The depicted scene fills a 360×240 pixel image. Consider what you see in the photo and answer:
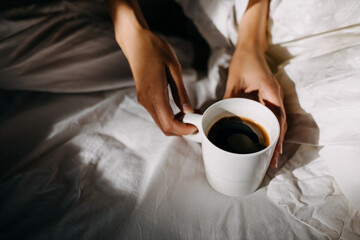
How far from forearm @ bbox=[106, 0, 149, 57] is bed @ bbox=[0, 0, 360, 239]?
113 millimetres

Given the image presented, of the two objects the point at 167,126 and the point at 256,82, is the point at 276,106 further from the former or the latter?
the point at 167,126

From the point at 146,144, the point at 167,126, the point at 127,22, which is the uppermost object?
the point at 127,22

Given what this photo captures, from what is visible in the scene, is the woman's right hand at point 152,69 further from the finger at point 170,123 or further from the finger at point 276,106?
the finger at point 276,106

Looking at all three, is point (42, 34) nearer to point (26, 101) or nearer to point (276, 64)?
point (26, 101)

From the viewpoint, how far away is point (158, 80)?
53 cm

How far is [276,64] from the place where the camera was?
2.31ft

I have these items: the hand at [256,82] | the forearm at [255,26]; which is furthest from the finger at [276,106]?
the forearm at [255,26]

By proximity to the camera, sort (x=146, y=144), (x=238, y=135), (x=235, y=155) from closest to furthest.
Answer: (x=235, y=155), (x=238, y=135), (x=146, y=144)

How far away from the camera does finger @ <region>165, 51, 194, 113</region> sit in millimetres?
533

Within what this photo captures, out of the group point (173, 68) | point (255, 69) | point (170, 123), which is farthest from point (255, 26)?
point (170, 123)

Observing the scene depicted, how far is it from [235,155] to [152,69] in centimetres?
26

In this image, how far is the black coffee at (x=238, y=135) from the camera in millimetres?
490

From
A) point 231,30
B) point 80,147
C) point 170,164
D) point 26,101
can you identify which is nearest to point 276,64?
point 231,30

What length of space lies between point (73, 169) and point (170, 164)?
22cm
